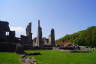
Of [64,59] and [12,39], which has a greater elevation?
[12,39]

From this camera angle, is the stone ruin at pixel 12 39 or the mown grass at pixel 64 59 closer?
the mown grass at pixel 64 59

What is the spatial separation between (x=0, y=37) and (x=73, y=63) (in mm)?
32683

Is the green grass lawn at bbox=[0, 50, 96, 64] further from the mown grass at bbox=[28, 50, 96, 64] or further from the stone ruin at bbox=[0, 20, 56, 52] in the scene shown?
the stone ruin at bbox=[0, 20, 56, 52]

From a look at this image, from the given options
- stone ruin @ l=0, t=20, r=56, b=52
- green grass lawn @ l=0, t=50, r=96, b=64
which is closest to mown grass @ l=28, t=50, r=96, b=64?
green grass lawn @ l=0, t=50, r=96, b=64

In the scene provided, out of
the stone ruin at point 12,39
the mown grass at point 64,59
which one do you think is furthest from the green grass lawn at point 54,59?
the stone ruin at point 12,39

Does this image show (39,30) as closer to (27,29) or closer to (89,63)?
(27,29)

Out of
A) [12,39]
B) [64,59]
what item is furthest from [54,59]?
[12,39]

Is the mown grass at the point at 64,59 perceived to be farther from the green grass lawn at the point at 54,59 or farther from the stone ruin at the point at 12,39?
the stone ruin at the point at 12,39

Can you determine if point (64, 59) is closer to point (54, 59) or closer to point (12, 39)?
point (54, 59)

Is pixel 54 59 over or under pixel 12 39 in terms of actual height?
under

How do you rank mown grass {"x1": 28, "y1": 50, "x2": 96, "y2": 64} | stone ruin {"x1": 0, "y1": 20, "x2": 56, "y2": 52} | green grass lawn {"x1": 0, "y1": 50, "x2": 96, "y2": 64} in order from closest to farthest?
green grass lawn {"x1": 0, "y1": 50, "x2": 96, "y2": 64}, mown grass {"x1": 28, "y1": 50, "x2": 96, "y2": 64}, stone ruin {"x1": 0, "y1": 20, "x2": 56, "y2": 52}

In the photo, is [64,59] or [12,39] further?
[12,39]

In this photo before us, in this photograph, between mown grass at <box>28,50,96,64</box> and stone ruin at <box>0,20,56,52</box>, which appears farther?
stone ruin at <box>0,20,56,52</box>

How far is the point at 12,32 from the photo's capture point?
167 feet
